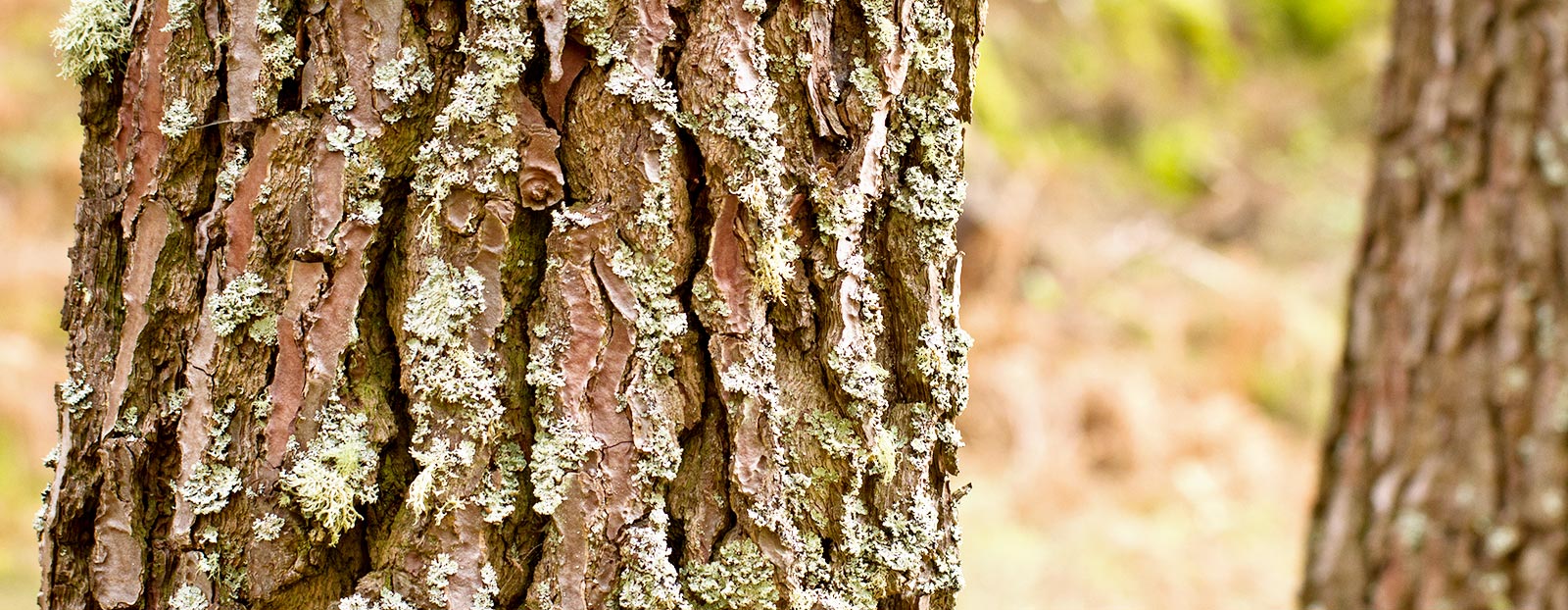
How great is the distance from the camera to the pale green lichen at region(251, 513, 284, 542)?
989 millimetres

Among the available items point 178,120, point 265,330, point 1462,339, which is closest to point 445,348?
point 265,330

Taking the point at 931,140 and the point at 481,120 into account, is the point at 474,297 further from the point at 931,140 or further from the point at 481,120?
the point at 931,140

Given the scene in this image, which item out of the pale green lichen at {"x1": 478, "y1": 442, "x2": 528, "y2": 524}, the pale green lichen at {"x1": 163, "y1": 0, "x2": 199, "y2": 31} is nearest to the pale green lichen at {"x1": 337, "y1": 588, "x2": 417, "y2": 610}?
the pale green lichen at {"x1": 478, "y1": 442, "x2": 528, "y2": 524}

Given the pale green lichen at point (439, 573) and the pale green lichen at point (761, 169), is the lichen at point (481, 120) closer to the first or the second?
the pale green lichen at point (761, 169)

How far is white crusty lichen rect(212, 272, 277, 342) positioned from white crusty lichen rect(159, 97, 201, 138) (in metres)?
0.14

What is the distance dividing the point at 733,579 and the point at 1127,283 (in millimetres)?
6528

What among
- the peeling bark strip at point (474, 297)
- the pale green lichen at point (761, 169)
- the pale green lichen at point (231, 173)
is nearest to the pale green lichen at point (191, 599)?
the peeling bark strip at point (474, 297)

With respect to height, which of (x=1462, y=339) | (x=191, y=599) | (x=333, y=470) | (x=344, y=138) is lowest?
(x=191, y=599)

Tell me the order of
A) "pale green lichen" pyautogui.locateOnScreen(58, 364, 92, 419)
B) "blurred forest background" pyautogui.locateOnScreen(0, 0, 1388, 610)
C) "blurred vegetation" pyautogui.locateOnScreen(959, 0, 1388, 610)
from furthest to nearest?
"blurred vegetation" pyautogui.locateOnScreen(959, 0, 1388, 610)
"blurred forest background" pyautogui.locateOnScreen(0, 0, 1388, 610)
"pale green lichen" pyautogui.locateOnScreen(58, 364, 92, 419)

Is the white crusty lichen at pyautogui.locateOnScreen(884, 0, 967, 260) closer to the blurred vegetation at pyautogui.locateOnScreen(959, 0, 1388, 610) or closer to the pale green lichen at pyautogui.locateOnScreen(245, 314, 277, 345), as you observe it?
the pale green lichen at pyautogui.locateOnScreen(245, 314, 277, 345)

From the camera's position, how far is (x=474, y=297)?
973 millimetres

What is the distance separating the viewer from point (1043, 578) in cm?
453

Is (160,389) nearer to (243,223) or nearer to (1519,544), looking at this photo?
(243,223)

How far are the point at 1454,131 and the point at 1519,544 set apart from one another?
2.75ft
